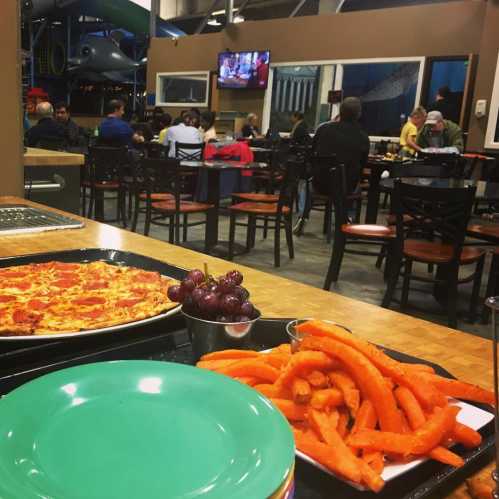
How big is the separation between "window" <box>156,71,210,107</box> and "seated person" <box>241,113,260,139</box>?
83.7 inches

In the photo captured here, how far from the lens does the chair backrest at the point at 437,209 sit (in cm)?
289

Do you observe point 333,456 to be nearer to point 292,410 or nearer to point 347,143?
point 292,410

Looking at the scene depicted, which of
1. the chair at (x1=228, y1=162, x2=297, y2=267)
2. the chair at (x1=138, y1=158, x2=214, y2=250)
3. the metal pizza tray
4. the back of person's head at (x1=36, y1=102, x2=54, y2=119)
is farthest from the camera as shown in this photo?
the back of person's head at (x1=36, y1=102, x2=54, y2=119)

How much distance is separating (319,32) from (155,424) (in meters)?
10.5

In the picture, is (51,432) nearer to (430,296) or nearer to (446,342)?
(446,342)

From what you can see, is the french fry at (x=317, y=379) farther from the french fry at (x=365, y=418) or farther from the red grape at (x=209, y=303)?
the red grape at (x=209, y=303)

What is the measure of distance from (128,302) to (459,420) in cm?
59

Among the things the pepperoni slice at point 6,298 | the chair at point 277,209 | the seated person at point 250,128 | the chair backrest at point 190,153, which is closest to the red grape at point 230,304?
the pepperoni slice at point 6,298

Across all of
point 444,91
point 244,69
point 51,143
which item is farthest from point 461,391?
point 244,69

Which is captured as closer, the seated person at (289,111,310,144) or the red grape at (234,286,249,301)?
the red grape at (234,286,249,301)

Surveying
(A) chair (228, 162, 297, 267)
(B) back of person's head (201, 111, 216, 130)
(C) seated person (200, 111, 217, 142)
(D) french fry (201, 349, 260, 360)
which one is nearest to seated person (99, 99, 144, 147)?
(C) seated person (200, 111, 217, 142)

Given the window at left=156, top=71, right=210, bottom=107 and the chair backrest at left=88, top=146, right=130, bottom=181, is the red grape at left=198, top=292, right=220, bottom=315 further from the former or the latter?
the window at left=156, top=71, right=210, bottom=107

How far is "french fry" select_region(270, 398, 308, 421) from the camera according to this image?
0.60 metres

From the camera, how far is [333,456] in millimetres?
527
